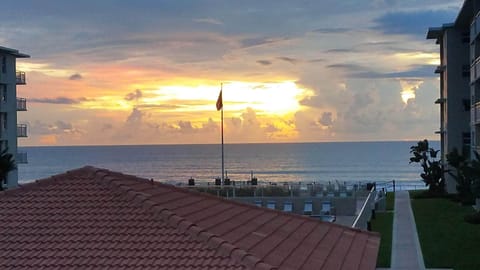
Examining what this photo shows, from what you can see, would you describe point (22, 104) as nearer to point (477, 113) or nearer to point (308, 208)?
point (308, 208)

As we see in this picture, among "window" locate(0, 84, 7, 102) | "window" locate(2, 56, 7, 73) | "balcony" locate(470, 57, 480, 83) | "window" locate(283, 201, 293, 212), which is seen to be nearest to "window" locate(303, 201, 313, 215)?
"window" locate(283, 201, 293, 212)

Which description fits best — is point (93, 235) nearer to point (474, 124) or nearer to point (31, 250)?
point (31, 250)

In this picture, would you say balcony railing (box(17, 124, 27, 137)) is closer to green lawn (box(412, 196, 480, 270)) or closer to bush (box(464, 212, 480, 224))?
green lawn (box(412, 196, 480, 270))

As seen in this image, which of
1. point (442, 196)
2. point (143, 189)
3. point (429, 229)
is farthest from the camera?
point (442, 196)

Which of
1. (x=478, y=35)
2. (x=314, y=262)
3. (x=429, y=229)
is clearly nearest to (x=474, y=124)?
(x=478, y=35)

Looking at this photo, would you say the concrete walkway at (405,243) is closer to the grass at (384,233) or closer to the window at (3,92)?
the grass at (384,233)

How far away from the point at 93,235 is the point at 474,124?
38104 millimetres

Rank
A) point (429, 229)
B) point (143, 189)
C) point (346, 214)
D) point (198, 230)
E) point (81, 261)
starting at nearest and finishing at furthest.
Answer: point (81, 261), point (198, 230), point (143, 189), point (429, 229), point (346, 214)

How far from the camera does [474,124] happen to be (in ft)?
144

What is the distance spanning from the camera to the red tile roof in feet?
30.7

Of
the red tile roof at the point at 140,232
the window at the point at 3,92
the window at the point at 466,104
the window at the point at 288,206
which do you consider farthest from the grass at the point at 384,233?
the window at the point at 3,92

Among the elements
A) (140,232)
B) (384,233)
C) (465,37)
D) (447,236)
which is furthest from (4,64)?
(140,232)

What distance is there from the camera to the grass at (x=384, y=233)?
80.7 ft

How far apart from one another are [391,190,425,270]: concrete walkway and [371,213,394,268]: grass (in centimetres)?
19
